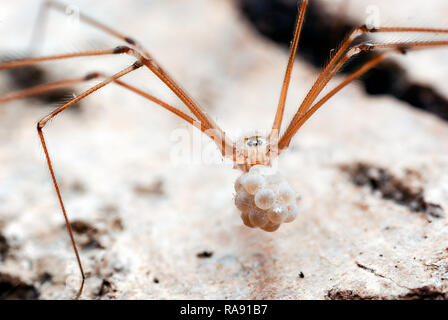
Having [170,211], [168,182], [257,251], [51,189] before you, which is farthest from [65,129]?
[257,251]

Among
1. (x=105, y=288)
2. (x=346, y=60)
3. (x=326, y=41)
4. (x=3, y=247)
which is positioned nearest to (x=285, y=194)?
(x=346, y=60)

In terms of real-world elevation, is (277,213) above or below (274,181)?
below

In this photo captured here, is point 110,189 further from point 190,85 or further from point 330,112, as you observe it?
point 330,112

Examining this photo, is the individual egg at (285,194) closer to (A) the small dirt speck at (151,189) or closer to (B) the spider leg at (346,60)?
(B) the spider leg at (346,60)

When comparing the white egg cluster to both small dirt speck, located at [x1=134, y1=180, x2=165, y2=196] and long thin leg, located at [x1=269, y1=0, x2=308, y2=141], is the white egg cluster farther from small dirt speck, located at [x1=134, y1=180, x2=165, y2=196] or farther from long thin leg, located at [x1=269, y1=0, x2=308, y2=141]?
small dirt speck, located at [x1=134, y1=180, x2=165, y2=196]

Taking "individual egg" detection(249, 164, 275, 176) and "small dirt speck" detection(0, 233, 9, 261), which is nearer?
"individual egg" detection(249, 164, 275, 176)

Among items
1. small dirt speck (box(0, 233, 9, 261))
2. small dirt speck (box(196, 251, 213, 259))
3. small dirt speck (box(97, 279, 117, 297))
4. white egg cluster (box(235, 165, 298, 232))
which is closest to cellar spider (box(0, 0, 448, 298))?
white egg cluster (box(235, 165, 298, 232))

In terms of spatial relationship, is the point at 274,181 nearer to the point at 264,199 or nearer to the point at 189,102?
the point at 264,199
